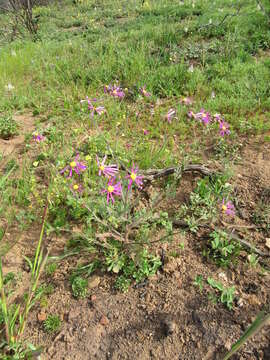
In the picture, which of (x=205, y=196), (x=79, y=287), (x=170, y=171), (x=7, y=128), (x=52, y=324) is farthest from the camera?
(x=7, y=128)

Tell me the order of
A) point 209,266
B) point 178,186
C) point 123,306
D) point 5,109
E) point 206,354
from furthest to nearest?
point 5,109 → point 178,186 → point 209,266 → point 123,306 → point 206,354

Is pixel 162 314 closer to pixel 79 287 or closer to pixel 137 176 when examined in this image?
pixel 79 287

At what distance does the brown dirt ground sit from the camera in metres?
1.32

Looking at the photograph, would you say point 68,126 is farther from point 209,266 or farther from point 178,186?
point 209,266

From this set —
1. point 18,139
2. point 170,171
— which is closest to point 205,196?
point 170,171

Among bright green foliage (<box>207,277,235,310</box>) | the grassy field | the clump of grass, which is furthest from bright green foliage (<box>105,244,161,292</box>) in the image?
the clump of grass

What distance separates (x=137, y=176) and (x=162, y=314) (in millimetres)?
758

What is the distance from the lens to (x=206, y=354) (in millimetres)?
1284

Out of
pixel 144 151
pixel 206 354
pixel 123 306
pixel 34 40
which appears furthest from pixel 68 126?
pixel 34 40

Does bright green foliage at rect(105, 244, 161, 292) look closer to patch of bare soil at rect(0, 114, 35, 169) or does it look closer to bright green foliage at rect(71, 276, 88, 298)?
bright green foliage at rect(71, 276, 88, 298)

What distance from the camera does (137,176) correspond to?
1.53 metres

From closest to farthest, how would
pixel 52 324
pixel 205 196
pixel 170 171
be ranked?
pixel 52 324 < pixel 205 196 < pixel 170 171

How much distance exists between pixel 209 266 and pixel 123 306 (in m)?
0.56

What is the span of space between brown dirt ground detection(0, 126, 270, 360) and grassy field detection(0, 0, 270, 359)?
0.01m
